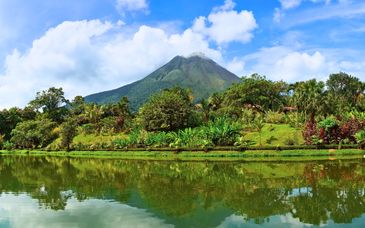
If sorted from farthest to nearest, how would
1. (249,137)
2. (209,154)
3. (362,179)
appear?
1. (249,137)
2. (209,154)
3. (362,179)

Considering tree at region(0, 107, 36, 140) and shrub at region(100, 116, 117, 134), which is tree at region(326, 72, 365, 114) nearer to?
shrub at region(100, 116, 117, 134)

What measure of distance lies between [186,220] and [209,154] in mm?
25922

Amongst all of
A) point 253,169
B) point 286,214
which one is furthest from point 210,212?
point 253,169

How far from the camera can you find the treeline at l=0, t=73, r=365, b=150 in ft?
142

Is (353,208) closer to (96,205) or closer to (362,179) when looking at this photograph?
(362,179)

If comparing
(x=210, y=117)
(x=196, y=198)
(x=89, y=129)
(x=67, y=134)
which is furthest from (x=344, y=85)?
(x=196, y=198)

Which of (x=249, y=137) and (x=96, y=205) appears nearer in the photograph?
(x=96, y=205)

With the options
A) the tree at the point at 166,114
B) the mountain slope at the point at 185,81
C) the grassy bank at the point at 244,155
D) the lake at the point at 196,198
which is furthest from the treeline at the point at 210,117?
the mountain slope at the point at 185,81

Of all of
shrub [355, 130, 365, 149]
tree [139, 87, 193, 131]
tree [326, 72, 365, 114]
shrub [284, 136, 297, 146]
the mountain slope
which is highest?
the mountain slope

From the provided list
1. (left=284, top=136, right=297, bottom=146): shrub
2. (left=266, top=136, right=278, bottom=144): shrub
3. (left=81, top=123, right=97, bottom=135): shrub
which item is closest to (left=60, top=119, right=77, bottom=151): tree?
(left=81, top=123, right=97, bottom=135): shrub

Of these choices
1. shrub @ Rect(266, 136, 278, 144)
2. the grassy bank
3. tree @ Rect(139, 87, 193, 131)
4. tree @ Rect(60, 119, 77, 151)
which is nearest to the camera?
the grassy bank

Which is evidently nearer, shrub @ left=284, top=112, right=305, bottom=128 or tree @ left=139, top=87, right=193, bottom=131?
shrub @ left=284, top=112, right=305, bottom=128

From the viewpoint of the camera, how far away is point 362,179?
21.8 metres

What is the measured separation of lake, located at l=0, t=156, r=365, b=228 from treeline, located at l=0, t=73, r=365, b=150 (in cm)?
1359
